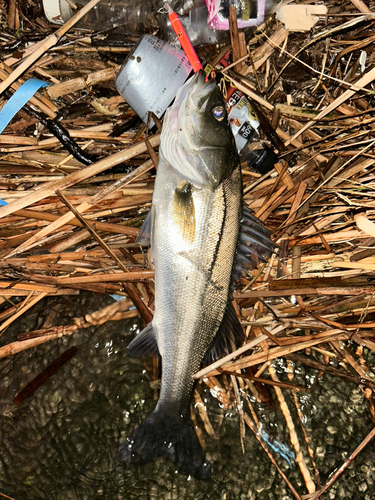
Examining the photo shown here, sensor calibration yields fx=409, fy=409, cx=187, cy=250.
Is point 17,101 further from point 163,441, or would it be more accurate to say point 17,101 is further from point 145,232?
point 163,441

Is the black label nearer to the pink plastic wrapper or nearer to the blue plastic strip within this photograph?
the pink plastic wrapper

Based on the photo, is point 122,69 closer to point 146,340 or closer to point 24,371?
point 146,340

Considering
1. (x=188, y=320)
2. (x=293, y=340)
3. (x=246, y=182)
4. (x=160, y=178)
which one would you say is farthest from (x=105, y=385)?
(x=246, y=182)

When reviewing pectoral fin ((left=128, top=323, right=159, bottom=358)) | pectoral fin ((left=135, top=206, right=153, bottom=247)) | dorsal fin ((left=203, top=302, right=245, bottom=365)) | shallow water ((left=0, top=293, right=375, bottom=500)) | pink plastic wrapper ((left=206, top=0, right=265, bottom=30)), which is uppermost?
pink plastic wrapper ((left=206, top=0, right=265, bottom=30))

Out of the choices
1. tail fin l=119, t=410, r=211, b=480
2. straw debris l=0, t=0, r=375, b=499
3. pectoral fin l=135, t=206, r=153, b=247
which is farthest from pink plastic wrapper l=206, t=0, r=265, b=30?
tail fin l=119, t=410, r=211, b=480

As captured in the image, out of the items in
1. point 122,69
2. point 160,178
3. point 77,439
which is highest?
point 122,69

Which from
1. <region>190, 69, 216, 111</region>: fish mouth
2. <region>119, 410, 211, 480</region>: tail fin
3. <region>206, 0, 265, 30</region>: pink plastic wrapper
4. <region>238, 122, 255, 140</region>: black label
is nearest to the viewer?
<region>190, 69, 216, 111</region>: fish mouth

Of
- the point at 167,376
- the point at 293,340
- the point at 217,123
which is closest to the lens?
the point at 217,123

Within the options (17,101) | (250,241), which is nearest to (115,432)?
(250,241)
